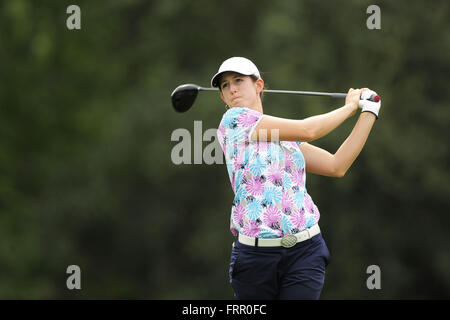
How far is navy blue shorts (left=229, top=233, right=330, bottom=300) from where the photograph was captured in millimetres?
3393

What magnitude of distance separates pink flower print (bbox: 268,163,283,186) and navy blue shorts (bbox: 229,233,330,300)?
271 mm

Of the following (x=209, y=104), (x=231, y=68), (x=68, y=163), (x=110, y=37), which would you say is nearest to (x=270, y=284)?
(x=231, y=68)

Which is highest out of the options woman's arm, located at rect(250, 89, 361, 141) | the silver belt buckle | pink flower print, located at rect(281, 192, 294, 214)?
woman's arm, located at rect(250, 89, 361, 141)

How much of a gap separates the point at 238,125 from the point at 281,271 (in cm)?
64

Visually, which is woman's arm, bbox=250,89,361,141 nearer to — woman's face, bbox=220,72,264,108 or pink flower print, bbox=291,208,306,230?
woman's face, bbox=220,72,264,108

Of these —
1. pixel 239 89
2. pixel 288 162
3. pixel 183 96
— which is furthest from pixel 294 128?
pixel 183 96

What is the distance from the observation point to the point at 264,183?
338 cm

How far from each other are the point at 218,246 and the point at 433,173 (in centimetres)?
369

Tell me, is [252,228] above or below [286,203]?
below

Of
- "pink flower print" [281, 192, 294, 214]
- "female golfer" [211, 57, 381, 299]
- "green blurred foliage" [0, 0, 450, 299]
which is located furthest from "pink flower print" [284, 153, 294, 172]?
"green blurred foliage" [0, 0, 450, 299]

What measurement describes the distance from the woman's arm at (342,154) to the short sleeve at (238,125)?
0.37 metres

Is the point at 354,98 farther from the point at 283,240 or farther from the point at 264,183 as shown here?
the point at 283,240

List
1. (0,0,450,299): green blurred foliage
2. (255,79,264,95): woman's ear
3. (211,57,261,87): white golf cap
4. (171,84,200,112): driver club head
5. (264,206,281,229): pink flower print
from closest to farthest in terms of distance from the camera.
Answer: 1. (264,206,281,229): pink flower print
2. (211,57,261,87): white golf cap
3. (255,79,264,95): woman's ear
4. (171,84,200,112): driver club head
5. (0,0,450,299): green blurred foliage

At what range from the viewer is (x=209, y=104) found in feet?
44.2
